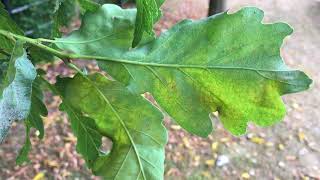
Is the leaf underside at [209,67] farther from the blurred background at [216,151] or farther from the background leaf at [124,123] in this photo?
the blurred background at [216,151]

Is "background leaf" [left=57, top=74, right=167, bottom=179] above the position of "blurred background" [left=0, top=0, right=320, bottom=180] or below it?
above

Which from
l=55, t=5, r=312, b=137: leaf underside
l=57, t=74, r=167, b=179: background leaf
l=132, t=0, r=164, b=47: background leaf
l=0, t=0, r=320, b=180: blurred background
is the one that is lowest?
l=0, t=0, r=320, b=180: blurred background

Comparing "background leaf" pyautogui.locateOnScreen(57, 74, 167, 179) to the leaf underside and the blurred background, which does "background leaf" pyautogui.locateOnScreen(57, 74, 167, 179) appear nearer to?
the leaf underside

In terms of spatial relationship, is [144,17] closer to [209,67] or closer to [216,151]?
[209,67]

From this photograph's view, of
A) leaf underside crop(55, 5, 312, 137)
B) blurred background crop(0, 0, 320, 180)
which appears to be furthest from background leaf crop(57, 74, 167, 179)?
blurred background crop(0, 0, 320, 180)

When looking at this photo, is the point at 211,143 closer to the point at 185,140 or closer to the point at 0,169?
the point at 185,140

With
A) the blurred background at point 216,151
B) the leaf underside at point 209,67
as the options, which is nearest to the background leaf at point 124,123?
the leaf underside at point 209,67
